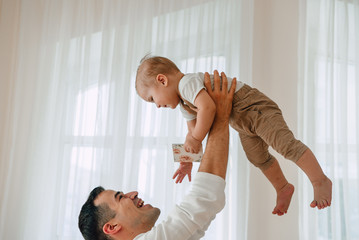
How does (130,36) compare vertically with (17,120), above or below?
above

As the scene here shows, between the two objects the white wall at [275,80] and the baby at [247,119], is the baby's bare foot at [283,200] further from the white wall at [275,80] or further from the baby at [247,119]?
the white wall at [275,80]

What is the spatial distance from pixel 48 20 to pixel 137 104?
1.54 m

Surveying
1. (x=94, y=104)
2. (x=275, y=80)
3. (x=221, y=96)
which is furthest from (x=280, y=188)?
(x=94, y=104)

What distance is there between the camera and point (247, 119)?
1355 millimetres

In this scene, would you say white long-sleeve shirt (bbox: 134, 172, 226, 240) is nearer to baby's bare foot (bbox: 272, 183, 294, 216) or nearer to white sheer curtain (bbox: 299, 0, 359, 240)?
baby's bare foot (bbox: 272, 183, 294, 216)

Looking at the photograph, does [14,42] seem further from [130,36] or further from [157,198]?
[157,198]

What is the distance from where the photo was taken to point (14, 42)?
152 inches

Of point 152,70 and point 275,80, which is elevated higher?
point 275,80

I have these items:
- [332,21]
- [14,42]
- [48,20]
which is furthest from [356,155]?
[14,42]

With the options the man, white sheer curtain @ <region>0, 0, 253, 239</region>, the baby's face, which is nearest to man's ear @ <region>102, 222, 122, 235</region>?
the man

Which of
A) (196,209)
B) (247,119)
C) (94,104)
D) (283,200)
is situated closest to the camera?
(196,209)

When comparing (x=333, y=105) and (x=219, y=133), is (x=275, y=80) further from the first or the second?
(x=219, y=133)

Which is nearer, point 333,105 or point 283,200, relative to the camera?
point 283,200

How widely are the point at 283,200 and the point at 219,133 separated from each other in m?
0.48
